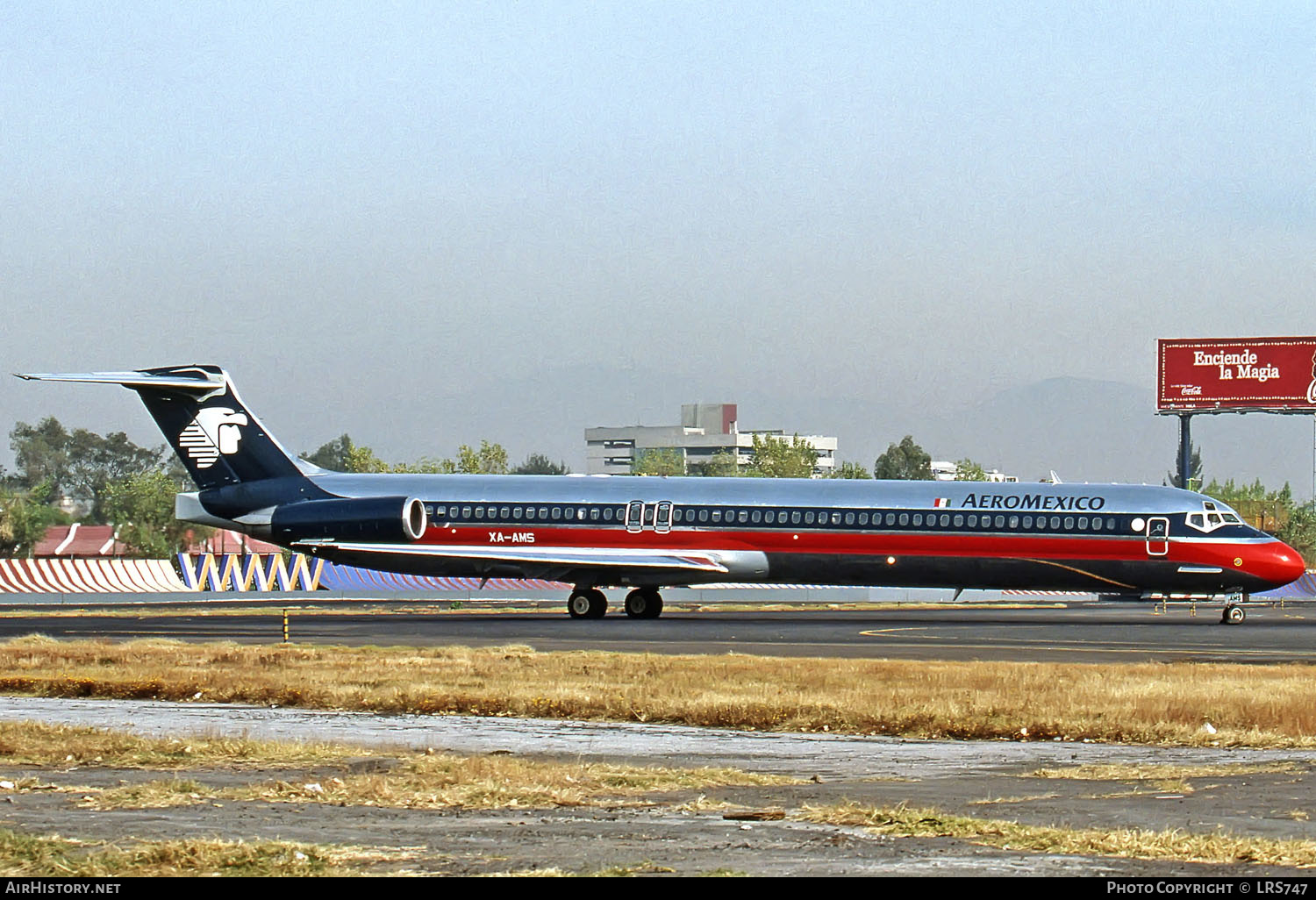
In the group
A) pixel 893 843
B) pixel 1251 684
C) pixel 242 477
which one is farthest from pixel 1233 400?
pixel 893 843

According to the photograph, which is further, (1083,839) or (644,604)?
(644,604)

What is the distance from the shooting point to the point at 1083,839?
33.6 feet

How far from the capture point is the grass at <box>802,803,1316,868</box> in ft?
31.6

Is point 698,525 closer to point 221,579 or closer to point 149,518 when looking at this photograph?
point 221,579

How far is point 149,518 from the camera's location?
437ft

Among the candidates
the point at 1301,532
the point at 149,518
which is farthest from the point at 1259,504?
the point at 149,518

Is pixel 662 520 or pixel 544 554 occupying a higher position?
pixel 662 520

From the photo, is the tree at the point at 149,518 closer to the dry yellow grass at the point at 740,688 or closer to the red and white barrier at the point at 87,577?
the red and white barrier at the point at 87,577

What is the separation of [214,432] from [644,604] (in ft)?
41.7

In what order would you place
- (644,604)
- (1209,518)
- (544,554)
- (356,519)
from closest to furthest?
1. (1209,518)
2. (544,554)
3. (356,519)
4. (644,604)

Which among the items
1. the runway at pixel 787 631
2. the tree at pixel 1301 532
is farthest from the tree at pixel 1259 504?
the runway at pixel 787 631

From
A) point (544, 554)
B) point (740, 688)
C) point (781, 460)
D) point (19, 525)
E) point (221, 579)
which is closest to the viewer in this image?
point (740, 688)

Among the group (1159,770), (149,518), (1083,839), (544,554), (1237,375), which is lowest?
(1159,770)

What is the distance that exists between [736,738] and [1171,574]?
28396 mm
